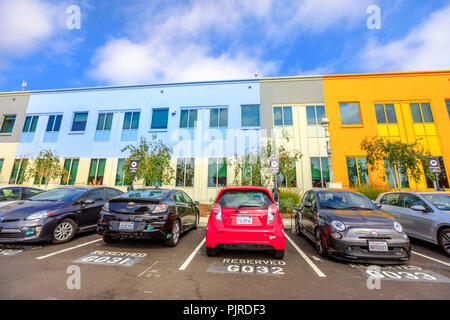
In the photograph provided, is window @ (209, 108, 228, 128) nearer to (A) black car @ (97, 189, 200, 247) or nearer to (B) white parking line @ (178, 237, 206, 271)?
(A) black car @ (97, 189, 200, 247)

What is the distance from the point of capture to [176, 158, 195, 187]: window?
15.6 metres

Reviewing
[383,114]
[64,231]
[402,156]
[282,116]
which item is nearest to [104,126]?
[64,231]

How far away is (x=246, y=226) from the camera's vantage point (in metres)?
4.09

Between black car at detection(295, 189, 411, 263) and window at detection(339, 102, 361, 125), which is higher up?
window at detection(339, 102, 361, 125)

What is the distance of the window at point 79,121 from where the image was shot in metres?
17.6

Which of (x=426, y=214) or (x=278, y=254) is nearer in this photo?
(x=278, y=254)

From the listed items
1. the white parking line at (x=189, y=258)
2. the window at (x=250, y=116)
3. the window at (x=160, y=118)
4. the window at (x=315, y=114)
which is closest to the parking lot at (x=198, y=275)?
the white parking line at (x=189, y=258)

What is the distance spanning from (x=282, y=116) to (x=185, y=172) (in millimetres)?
9243

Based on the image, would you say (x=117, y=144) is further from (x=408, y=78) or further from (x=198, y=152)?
(x=408, y=78)

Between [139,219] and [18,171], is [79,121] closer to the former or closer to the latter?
[18,171]

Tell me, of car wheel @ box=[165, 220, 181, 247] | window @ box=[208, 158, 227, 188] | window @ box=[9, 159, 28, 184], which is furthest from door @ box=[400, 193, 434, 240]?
window @ box=[9, 159, 28, 184]

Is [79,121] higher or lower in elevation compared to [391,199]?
higher

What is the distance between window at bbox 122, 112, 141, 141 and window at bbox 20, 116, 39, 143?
29.7ft

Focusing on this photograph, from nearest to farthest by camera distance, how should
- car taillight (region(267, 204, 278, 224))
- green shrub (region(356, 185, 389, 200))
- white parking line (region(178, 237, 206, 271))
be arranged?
1. white parking line (region(178, 237, 206, 271))
2. car taillight (region(267, 204, 278, 224))
3. green shrub (region(356, 185, 389, 200))
